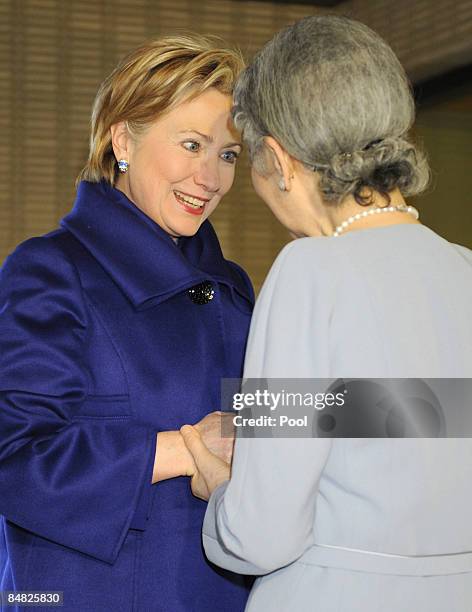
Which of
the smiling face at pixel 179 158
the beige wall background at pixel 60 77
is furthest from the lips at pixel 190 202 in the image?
the beige wall background at pixel 60 77

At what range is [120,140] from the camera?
1737 millimetres

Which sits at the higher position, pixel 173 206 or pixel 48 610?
pixel 173 206

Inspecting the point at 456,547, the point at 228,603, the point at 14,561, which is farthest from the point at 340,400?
the point at 14,561

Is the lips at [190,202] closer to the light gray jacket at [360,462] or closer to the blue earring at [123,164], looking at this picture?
the blue earring at [123,164]

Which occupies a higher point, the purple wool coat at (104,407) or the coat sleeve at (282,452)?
the coat sleeve at (282,452)

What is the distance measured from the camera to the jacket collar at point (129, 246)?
1584 millimetres

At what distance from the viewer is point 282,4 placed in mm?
5258

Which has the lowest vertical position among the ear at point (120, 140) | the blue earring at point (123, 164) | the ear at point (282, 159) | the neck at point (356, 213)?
the blue earring at point (123, 164)

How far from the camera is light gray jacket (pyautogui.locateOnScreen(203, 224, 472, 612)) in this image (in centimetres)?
109

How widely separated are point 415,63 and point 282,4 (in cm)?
121

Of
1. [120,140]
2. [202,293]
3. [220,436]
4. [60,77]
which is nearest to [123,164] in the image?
Answer: [120,140]

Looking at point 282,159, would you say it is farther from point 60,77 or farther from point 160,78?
point 60,77

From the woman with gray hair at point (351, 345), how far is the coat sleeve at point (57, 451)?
27 cm

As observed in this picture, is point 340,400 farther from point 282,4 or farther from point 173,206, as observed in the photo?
point 282,4
